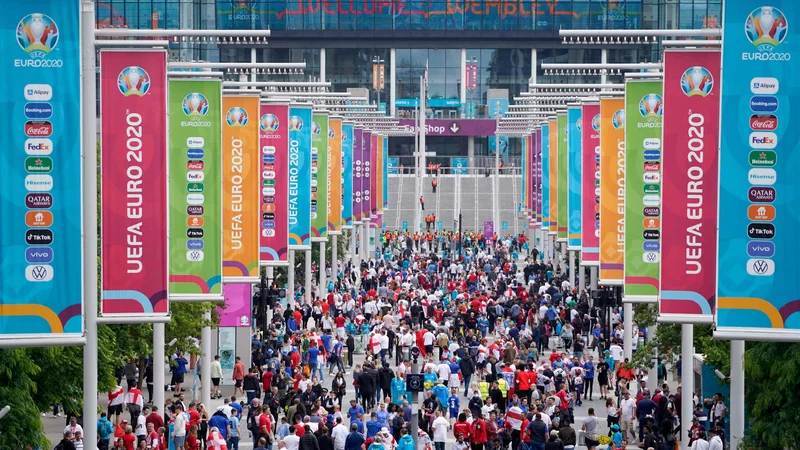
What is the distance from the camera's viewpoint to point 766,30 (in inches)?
622

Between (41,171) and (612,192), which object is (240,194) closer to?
(612,192)

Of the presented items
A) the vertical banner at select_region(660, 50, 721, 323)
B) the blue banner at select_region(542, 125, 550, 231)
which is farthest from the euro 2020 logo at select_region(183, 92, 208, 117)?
the blue banner at select_region(542, 125, 550, 231)

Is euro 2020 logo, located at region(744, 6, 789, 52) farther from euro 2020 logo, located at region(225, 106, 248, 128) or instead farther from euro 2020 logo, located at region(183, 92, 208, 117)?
euro 2020 logo, located at region(225, 106, 248, 128)

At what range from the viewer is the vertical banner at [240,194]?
1091 inches

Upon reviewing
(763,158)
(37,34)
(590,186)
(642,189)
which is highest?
(37,34)

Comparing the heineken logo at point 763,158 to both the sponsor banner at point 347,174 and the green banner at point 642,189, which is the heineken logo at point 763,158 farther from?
the sponsor banner at point 347,174

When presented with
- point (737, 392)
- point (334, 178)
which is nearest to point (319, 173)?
point (334, 178)

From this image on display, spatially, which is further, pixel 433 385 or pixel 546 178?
pixel 546 178

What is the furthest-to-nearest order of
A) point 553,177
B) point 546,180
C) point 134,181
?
point 546,180, point 553,177, point 134,181

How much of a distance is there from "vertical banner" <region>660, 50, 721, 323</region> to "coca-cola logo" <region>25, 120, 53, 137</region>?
7.19 meters

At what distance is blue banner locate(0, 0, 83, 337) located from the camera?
15.4 meters

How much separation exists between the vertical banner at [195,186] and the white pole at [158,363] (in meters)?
3.08

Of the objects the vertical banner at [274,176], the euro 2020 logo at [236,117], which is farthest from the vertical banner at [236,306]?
the euro 2020 logo at [236,117]

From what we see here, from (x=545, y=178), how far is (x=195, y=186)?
2759cm
